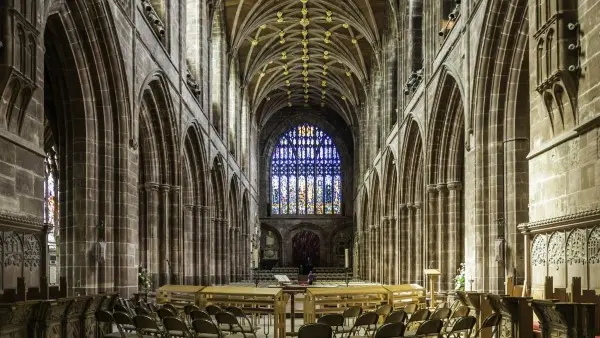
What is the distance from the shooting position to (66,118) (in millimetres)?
15195

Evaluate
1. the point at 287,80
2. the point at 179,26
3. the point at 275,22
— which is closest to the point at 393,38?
the point at 275,22

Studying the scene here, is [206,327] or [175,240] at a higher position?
[175,240]

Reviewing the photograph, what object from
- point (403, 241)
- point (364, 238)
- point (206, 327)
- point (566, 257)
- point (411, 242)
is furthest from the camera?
point (364, 238)

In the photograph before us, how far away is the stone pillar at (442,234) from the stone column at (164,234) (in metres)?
8.12

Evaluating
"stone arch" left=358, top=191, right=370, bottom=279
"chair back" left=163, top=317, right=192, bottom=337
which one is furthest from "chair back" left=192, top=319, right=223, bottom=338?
"stone arch" left=358, top=191, right=370, bottom=279

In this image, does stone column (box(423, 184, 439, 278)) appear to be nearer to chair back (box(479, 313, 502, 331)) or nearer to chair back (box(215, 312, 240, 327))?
chair back (box(215, 312, 240, 327))

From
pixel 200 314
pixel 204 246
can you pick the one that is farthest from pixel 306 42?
pixel 200 314

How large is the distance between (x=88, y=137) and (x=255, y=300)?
5.08 meters

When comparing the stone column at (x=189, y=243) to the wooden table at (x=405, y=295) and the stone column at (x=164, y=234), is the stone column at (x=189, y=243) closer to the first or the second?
the stone column at (x=164, y=234)

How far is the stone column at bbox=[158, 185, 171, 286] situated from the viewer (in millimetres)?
21875

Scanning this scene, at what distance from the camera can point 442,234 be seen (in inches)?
842

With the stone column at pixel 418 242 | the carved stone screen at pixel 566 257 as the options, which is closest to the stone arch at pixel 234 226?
the stone column at pixel 418 242

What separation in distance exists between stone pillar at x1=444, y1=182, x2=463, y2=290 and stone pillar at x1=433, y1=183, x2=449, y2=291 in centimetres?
20

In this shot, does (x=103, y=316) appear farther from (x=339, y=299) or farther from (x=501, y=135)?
(x=501, y=135)
